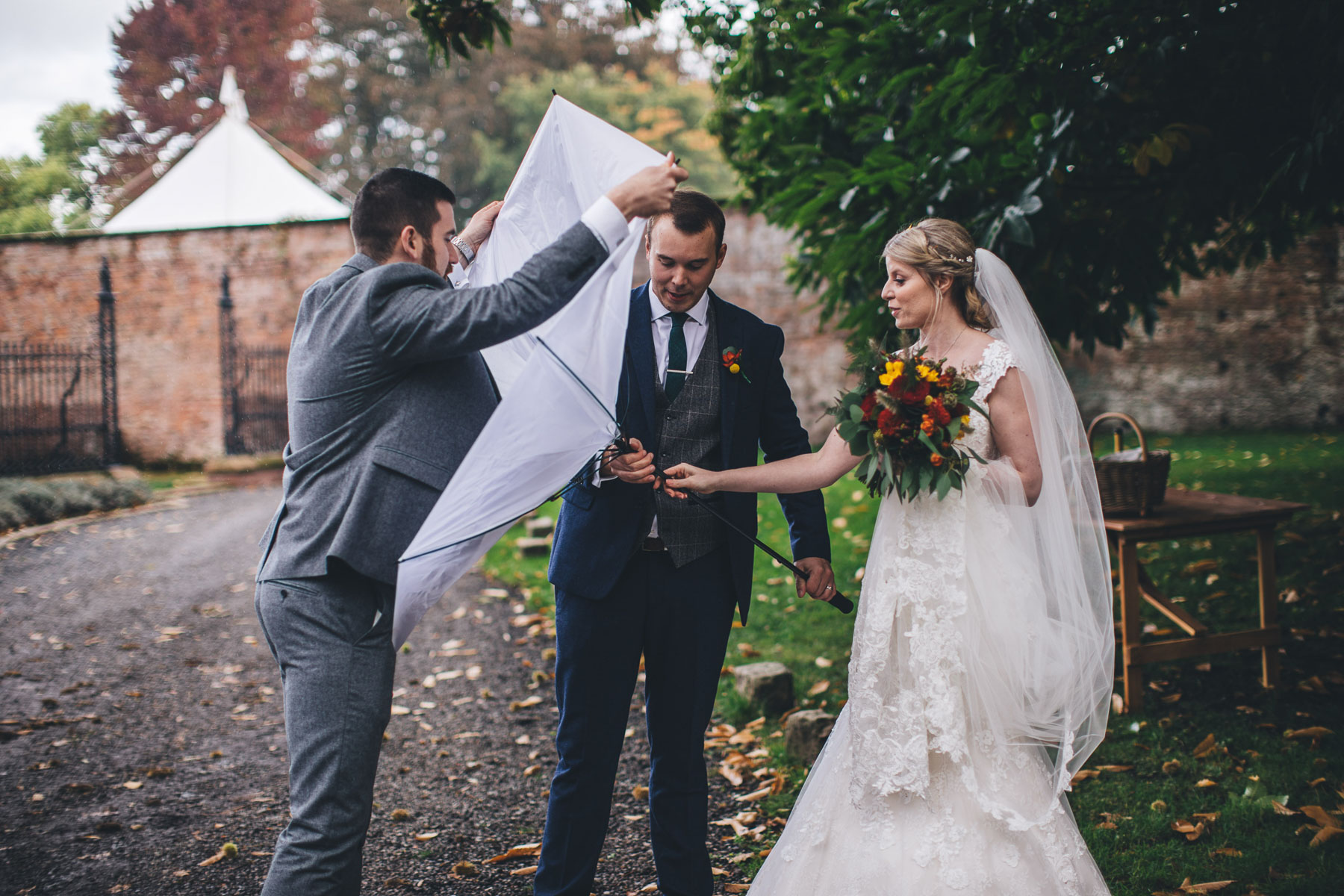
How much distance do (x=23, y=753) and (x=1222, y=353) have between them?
1520 cm

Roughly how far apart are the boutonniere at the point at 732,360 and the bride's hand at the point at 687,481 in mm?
351

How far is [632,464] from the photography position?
2.58 metres

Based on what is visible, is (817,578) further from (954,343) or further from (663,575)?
(954,343)

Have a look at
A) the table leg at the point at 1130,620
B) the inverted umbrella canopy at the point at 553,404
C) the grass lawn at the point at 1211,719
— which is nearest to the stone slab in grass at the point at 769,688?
the grass lawn at the point at 1211,719

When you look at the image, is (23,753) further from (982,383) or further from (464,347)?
(982,383)

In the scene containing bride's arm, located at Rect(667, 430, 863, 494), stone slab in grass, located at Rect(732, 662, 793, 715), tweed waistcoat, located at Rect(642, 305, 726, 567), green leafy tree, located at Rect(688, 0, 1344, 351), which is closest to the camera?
bride's arm, located at Rect(667, 430, 863, 494)

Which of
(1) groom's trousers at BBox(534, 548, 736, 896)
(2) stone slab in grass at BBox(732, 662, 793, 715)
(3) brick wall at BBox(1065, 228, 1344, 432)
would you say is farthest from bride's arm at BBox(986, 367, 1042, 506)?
(3) brick wall at BBox(1065, 228, 1344, 432)

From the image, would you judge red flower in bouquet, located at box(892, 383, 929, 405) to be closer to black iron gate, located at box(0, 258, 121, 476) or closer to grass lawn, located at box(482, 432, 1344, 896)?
grass lawn, located at box(482, 432, 1344, 896)

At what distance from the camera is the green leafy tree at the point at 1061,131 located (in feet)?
12.8

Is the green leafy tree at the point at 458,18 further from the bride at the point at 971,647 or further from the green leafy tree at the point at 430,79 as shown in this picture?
the green leafy tree at the point at 430,79

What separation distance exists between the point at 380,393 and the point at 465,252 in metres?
0.73

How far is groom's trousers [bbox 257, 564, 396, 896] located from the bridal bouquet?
54.5 inches

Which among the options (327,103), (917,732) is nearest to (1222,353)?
(917,732)

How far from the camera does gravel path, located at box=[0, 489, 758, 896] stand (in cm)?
348
